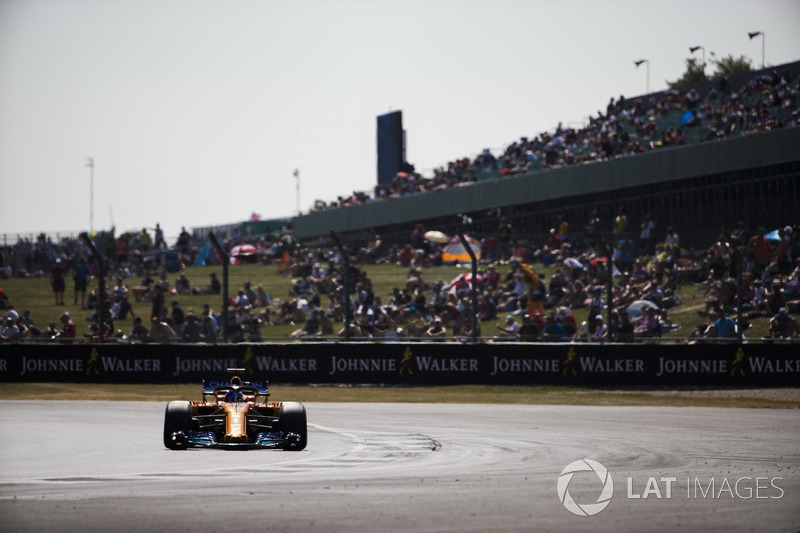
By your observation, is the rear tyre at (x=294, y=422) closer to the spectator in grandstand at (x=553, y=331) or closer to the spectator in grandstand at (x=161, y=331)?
the spectator in grandstand at (x=553, y=331)

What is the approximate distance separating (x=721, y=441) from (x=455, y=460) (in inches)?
145

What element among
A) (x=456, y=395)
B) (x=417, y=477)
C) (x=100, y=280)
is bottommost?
(x=456, y=395)

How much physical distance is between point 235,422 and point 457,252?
14664 mm

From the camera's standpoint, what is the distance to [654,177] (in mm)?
34438

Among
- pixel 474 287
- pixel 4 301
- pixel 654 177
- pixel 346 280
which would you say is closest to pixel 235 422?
pixel 474 287

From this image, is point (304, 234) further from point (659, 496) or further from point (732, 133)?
point (659, 496)

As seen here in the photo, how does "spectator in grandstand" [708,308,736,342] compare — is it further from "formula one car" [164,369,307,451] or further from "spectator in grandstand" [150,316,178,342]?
"formula one car" [164,369,307,451]

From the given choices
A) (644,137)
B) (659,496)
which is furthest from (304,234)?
(659,496)

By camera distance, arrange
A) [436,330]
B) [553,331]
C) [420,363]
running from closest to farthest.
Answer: [553,331] < [420,363] < [436,330]

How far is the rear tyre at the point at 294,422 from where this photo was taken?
11.5 m

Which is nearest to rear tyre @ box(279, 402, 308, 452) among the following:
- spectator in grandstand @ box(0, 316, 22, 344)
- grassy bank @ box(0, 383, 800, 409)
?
grassy bank @ box(0, 383, 800, 409)

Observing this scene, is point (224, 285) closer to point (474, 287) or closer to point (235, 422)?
point (474, 287)

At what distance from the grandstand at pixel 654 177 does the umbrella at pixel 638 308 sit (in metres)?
1.56

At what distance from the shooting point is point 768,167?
31359 millimetres
